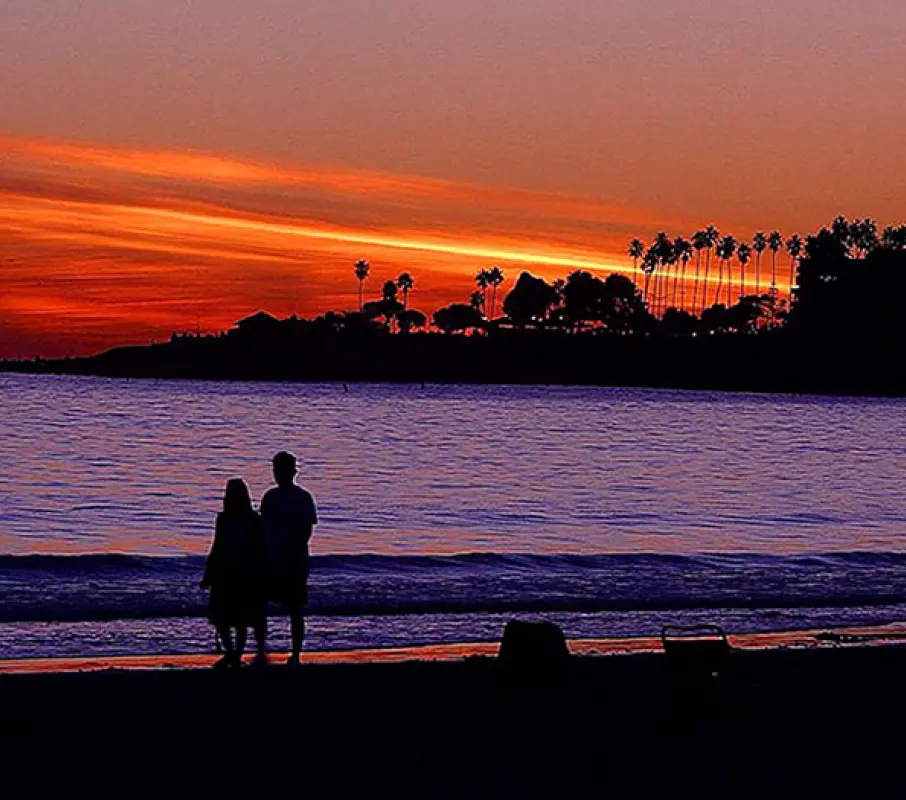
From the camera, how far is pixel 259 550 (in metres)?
15.6

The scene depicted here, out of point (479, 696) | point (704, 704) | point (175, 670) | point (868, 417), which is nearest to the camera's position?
point (704, 704)

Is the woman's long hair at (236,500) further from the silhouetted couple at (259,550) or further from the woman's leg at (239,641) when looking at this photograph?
the woman's leg at (239,641)

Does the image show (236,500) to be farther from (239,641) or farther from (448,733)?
(448,733)

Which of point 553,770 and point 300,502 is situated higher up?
point 300,502

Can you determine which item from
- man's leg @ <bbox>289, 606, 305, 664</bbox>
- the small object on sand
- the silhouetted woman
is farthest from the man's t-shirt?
the small object on sand

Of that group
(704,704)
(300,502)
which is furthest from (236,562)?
(704,704)

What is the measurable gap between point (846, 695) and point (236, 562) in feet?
17.0

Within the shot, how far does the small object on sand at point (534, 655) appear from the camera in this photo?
15008 millimetres

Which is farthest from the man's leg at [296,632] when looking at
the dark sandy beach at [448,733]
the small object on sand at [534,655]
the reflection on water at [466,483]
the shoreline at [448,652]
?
the reflection on water at [466,483]

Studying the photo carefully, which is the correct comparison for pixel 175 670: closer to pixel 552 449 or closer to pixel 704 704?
pixel 704 704

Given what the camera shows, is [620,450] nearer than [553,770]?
No

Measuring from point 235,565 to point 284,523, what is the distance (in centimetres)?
56

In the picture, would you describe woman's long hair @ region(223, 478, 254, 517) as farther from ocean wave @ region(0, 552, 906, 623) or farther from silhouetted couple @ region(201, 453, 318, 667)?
ocean wave @ region(0, 552, 906, 623)

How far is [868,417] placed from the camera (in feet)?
650
